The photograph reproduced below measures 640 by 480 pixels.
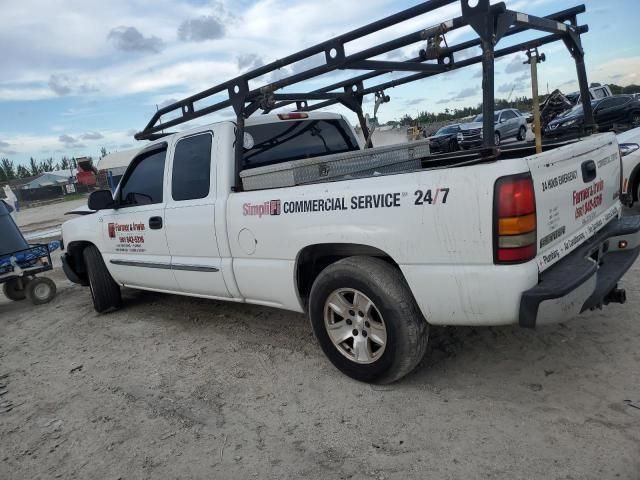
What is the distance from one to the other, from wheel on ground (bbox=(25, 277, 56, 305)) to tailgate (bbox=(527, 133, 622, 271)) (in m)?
6.34

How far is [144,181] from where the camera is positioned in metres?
4.80

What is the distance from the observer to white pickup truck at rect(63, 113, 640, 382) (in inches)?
98.3

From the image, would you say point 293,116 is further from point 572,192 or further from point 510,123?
point 510,123

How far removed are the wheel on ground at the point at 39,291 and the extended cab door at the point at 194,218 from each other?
10.5ft

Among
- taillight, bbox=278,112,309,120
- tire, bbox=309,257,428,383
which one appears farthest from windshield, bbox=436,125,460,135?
tire, bbox=309,257,428,383

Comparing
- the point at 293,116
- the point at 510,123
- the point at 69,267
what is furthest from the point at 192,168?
the point at 510,123

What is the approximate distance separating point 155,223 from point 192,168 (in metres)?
0.70

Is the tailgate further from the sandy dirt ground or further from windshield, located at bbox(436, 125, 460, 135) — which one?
windshield, located at bbox(436, 125, 460, 135)

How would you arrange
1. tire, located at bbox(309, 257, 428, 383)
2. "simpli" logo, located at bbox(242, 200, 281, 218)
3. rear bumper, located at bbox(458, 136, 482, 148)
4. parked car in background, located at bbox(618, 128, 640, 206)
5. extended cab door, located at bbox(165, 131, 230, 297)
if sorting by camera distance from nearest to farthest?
tire, located at bbox(309, 257, 428, 383) → "simpli" logo, located at bbox(242, 200, 281, 218) → extended cab door, located at bbox(165, 131, 230, 297) → parked car in background, located at bbox(618, 128, 640, 206) → rear bumper, located at bbox(458, 136, 482, 148)

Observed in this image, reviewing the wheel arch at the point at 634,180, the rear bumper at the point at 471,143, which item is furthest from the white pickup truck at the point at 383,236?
the wheel arch at the point at 634,180

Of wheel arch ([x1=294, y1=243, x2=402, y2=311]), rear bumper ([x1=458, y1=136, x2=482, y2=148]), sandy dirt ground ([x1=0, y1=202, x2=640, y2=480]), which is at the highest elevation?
rear bumper ([x1=458, y1=136, x2=482, y2=148])

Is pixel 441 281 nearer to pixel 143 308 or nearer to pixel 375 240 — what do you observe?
pixel 375 240

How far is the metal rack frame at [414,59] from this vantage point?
263 centimetres

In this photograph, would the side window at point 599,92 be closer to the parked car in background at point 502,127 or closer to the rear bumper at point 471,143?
the parked car in background at point 502,127
